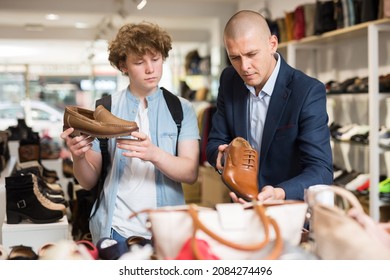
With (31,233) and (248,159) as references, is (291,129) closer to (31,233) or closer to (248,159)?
(248,159)

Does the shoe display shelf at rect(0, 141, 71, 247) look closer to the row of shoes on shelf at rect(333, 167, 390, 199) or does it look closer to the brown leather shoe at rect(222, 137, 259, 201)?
the brown leather shoe at rect(222, 137, 259, 201)

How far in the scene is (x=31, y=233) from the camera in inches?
111

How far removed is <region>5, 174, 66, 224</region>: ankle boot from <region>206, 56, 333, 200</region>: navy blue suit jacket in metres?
0.99

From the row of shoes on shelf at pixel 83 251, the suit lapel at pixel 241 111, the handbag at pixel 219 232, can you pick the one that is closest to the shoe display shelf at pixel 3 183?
the suit lapel at pixel 241 111

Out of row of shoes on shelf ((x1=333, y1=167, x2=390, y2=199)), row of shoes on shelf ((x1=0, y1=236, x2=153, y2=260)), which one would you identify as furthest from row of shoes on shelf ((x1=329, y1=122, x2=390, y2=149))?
row of shoes on shelf ((x1=0, y1=236, x2=153, y2=260))

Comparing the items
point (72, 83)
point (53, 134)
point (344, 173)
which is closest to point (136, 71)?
point (344, 173)

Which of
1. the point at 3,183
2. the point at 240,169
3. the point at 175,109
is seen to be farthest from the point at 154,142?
the point at 3,183

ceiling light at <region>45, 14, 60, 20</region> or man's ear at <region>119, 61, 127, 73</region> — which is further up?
ceiling light at <region>45, 14, 60, 20</region>

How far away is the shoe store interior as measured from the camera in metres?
2.83

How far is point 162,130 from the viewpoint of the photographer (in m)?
2.25

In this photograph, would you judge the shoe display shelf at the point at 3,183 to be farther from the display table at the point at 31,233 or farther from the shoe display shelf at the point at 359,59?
the shoe display shelf at the point at 359,59

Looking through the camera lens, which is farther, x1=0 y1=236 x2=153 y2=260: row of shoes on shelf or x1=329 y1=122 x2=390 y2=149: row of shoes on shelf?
x1=329 y1=122 x2=390 y2=149: row of shoes on shelf
